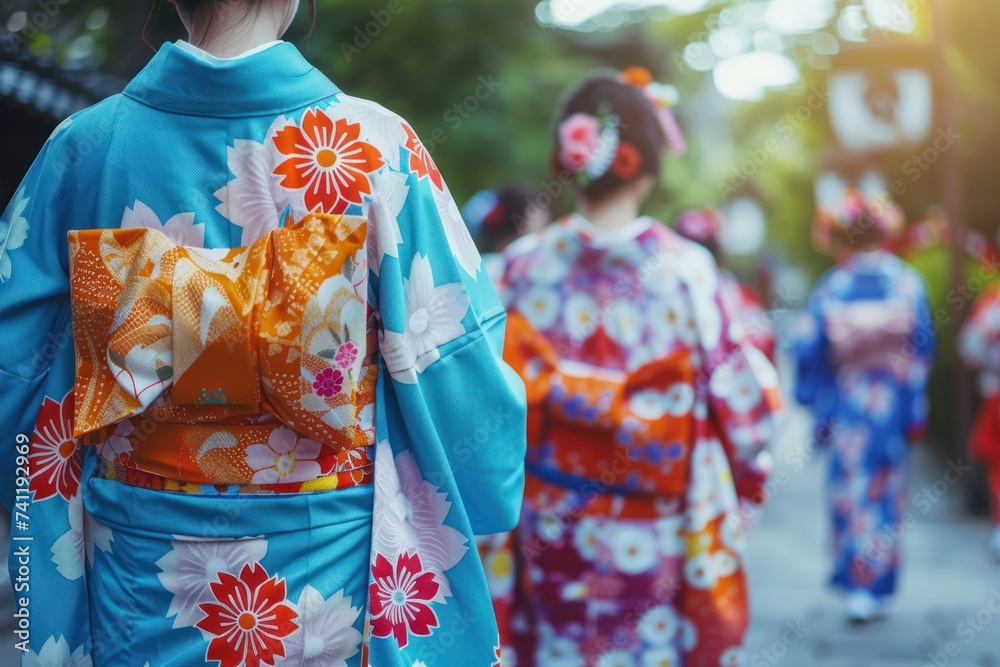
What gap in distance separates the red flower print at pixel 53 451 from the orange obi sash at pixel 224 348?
117mm

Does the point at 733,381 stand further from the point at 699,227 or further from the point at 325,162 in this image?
the point at 699,227

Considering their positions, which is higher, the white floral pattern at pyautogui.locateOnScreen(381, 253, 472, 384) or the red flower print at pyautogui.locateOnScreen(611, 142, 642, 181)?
the white floral pattern at pyautogui.locateOnScreen(381, 253, 472, 384)

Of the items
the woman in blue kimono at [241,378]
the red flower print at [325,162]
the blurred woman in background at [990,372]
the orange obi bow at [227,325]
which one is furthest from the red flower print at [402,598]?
the blurred woman in background at [990,372]

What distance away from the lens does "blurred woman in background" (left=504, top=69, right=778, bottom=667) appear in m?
3.37

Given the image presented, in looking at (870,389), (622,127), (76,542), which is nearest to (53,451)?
(76,542)

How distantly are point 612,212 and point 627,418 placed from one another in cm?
66

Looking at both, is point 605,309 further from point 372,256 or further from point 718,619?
point 372,256

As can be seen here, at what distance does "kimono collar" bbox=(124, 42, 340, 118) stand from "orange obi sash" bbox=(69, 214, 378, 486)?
0.67 feet

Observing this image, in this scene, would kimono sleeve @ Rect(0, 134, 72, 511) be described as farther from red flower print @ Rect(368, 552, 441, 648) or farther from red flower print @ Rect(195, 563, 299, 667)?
red flower print @ Rect(368, 552, 441, 648)

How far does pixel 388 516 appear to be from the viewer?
1.75 meters

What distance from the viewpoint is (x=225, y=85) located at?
66.6 inches

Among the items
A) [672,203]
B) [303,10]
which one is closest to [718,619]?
[303,10]

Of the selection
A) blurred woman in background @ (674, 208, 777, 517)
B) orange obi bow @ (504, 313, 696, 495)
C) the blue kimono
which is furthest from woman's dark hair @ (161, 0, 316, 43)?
the blue kimono

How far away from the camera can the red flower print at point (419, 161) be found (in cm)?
179
